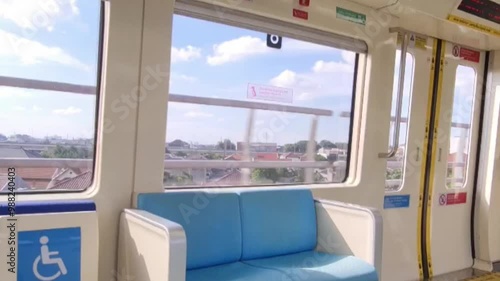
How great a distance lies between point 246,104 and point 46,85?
→ 1419 millimetres

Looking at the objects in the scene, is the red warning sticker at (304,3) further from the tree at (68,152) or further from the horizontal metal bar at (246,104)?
the tree at (68,152)

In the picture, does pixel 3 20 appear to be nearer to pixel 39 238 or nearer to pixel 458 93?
pixel 39 238

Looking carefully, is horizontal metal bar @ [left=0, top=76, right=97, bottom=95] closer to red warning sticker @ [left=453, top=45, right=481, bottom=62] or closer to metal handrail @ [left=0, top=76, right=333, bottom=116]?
metal handrail @ [left=0, top=76, right=333, bottom=116]

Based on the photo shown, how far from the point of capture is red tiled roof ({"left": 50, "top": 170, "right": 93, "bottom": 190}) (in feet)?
8.14

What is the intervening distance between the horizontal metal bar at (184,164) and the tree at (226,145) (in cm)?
10

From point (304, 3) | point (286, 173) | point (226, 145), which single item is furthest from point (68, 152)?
point (304, 3)

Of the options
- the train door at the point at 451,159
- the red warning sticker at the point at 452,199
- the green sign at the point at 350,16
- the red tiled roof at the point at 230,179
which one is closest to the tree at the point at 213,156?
the red tiled roof at the point at 230,179

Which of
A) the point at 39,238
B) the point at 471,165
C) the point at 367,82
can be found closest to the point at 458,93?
the point at 471,165

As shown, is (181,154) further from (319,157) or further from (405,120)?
(405,120)

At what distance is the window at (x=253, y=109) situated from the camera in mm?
3004

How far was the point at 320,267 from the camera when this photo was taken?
263cm

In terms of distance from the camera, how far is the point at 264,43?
333 centimetres

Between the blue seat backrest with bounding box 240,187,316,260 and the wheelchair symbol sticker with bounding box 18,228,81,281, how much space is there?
3.37 feet

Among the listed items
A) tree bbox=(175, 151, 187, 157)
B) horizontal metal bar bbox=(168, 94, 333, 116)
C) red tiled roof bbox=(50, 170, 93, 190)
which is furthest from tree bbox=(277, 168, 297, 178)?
red tiled roof bbox=(50, 170, 93, 190)
